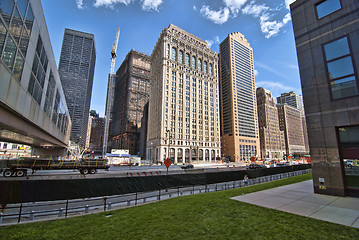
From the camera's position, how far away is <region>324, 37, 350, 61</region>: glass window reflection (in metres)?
15.2

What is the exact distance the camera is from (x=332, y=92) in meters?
15.3

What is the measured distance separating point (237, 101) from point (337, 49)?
117 meters

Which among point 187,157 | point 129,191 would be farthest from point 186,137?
point 129,191

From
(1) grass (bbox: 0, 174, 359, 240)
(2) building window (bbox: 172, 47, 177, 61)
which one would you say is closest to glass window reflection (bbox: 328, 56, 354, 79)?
(1) grass (bbox: 0, 174, 359, 240)

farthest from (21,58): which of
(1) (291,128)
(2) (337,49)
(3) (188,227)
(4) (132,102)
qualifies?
(1) (291,128)

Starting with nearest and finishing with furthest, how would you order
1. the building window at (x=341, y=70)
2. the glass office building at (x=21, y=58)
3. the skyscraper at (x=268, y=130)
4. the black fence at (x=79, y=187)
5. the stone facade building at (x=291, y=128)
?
the glass office building at (x=21, y=58), the black fence at (x=79, y=187), the building window at (x=341, y=70), the skyscraper at (x=268, y=130), the stone facade building at (x=291, y=128)

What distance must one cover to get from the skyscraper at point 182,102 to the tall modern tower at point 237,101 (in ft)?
84.3

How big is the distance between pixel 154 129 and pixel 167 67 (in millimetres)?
34728

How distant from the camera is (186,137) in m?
91.7

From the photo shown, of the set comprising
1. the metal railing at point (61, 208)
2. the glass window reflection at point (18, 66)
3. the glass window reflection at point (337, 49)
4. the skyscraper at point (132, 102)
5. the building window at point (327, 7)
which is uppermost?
the skyscraper at point (132, 102)

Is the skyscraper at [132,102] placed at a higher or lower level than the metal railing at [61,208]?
higher

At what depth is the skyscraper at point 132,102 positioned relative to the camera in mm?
134375

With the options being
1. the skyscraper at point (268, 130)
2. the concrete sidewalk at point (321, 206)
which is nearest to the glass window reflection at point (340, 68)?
the concrete sidewalk at point (321, 206)

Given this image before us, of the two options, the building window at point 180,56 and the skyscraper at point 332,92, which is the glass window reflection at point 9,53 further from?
the building window at point 180,56
